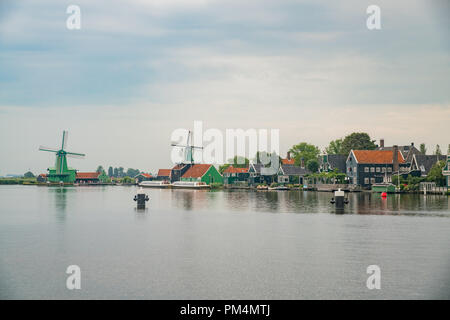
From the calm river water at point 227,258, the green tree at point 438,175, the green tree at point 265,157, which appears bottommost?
the calm river water at point 227,258

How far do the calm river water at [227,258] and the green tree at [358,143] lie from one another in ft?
310

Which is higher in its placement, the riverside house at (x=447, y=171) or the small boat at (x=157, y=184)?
the riverside house at (x=447, y=171)

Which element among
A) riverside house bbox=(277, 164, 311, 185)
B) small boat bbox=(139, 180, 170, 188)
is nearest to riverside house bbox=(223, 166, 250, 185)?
riverside house bbox=(277, 164, 311, 185)

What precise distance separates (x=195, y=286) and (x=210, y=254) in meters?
7.44

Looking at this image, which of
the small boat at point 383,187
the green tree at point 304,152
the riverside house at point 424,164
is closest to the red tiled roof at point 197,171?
the green tree at point 304,152

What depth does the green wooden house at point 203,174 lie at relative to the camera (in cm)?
15838

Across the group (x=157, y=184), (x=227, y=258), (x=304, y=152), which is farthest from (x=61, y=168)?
(x=227, y=258)

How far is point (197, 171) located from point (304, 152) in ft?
121

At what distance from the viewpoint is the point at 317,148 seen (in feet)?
527

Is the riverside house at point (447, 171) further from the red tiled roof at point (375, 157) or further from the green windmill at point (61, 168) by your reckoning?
the green windmill at point (61, 168)

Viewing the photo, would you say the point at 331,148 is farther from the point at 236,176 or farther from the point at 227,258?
the point at 227,258

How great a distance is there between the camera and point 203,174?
158m
